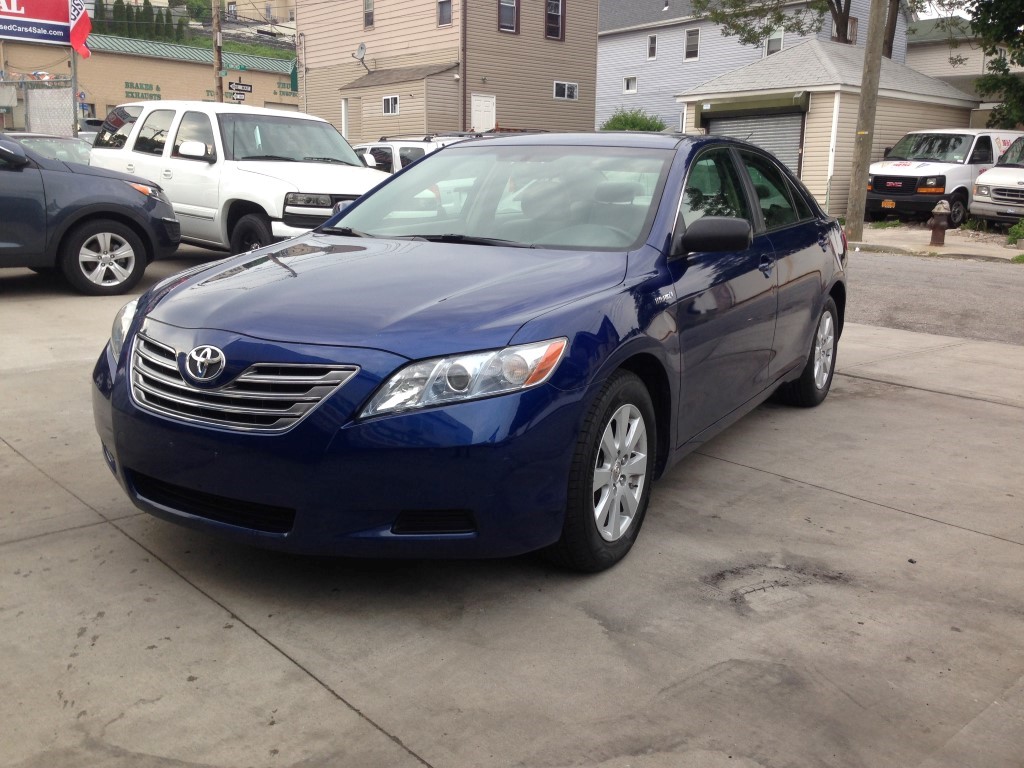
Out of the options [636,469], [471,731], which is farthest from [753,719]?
[636,469]

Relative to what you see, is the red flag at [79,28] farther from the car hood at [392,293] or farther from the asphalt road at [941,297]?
the car hood at [392,293]

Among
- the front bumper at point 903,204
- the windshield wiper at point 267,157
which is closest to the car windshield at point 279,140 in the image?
the windshield wiper at point 267,157

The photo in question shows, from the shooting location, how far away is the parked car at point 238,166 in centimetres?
1030

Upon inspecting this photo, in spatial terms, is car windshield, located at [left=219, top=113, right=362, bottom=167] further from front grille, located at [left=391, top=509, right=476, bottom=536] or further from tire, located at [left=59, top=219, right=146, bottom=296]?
front grille, located at [left=391, top=509, right=476, bottom=536]

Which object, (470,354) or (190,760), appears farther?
→ (470,354)

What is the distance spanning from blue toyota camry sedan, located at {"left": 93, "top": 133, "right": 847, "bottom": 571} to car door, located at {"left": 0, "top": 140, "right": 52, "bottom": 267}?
532 centimetres

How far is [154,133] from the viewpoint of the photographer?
1171 cm

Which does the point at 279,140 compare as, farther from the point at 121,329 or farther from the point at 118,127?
the point at 121,329

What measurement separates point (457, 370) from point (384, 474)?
396mm

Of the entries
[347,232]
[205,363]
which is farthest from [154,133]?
[205,363]

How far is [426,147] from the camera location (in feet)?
54.0

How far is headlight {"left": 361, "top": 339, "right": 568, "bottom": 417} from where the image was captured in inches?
126

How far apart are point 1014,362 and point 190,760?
729 centimetres

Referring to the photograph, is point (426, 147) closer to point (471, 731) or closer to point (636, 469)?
point (636, 469)
